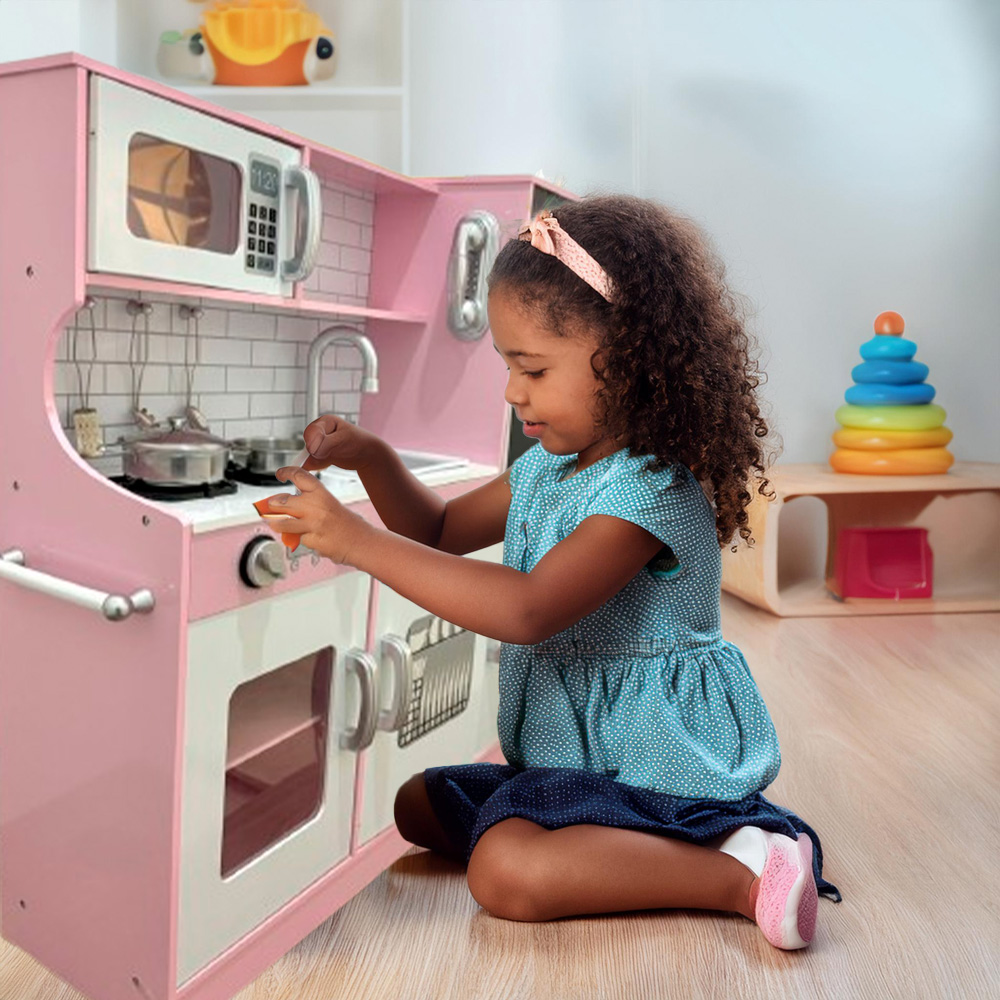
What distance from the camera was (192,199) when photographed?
72.2 inches

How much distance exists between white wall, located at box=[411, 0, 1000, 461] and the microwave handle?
1806mm

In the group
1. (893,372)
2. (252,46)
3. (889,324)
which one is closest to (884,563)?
(893,372)

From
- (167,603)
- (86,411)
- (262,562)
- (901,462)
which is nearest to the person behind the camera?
(167,603)

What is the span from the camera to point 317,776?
73.9 inches

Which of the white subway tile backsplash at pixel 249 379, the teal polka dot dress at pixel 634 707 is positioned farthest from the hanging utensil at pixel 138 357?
the teal polka dot dress at pixel 634 707

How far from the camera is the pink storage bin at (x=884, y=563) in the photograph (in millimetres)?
3859

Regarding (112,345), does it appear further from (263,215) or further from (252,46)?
(252,46)

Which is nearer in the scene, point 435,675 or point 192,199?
point 192,199

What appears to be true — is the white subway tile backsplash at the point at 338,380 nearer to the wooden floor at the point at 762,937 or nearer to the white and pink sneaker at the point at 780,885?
the wooden floor at the point at 762,937

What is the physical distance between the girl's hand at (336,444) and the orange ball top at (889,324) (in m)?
2.68

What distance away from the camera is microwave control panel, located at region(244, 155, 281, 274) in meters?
1.94

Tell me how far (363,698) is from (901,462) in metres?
2.43

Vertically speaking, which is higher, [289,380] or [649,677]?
[289,380]

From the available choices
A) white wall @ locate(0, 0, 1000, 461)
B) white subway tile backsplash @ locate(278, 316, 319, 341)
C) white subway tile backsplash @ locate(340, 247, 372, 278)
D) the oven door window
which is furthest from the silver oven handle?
white wall @ locate(0, 0, 1000, 461)
